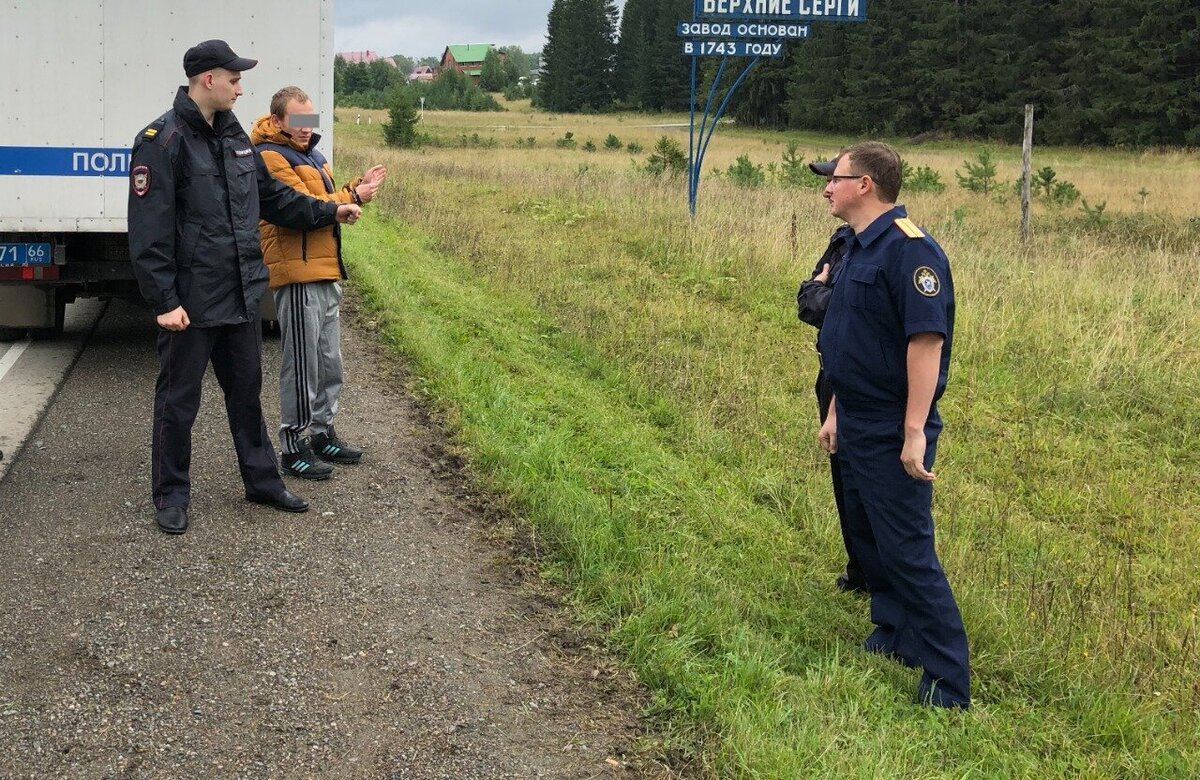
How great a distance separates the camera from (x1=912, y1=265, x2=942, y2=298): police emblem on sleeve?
378 cm

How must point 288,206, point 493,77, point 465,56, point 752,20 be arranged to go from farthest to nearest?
point 465,56, point 493,77, point 752,20, point 288,206

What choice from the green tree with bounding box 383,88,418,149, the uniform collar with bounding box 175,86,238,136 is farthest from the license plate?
the green tree with bounding box 383,88,418,149

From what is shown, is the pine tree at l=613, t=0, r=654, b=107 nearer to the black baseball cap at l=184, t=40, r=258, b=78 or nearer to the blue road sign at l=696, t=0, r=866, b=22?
the blue road sign at l=696, t=0, r=866, b=22

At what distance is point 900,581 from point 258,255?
128 inches

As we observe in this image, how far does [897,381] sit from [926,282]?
1.22ft

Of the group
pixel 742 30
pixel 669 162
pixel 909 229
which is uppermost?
pixel 742 30

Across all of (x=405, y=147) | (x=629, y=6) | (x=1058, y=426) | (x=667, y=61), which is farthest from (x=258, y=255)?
(x=629, y=6)

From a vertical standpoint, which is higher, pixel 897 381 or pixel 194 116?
pixel 194 116

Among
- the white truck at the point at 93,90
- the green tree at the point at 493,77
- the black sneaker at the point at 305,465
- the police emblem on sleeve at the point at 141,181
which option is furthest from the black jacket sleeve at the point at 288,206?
the green tree at the point at 493,77

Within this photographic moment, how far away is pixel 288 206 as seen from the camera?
556cm

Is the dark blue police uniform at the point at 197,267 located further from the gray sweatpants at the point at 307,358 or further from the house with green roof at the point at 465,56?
the house with green roof at the point at 465,56

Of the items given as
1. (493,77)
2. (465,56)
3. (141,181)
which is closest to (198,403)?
(141,181)

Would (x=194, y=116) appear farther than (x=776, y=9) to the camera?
No

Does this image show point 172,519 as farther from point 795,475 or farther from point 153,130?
point 795,475
